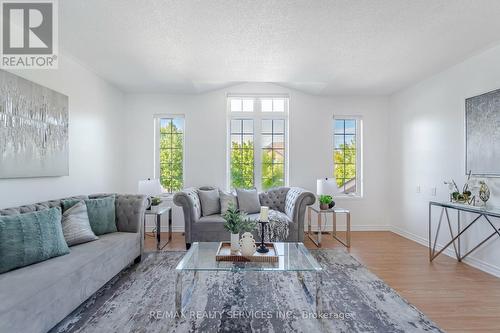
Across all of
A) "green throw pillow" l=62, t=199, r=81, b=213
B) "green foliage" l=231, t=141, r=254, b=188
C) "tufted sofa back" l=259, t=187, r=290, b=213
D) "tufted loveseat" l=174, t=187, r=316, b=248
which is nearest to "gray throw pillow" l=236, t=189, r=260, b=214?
"tufted sofa back" l=259, t=187, r=290, b=213

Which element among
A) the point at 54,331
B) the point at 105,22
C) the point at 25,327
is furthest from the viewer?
the point at 105,22

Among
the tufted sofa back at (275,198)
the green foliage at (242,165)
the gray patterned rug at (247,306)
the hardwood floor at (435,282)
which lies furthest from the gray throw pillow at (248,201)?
the gray patterned rug at (247,306)

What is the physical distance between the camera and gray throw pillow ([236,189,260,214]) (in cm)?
427

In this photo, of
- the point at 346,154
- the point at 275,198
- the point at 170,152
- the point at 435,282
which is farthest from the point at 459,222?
the point at 170,152

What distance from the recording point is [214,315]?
85.1 inches

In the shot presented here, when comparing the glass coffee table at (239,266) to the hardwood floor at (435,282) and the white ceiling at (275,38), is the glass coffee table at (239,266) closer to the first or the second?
the hardwood floor at (435,282)

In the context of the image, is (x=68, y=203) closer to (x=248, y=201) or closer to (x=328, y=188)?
(x=248, y=201)

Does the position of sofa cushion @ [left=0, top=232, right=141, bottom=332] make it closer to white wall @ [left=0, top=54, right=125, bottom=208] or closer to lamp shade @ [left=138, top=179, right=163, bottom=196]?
white wall @ [left=0, top=54, right=125, bottom=208]

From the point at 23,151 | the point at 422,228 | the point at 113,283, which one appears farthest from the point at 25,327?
the point at 422,228

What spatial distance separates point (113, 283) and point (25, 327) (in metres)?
1.17

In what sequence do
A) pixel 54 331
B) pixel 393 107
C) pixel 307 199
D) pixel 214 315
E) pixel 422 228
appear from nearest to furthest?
pixel 54 331 < pixel 214 315 < pixel 307 199 < pixel 422 228 < pixel 393 107

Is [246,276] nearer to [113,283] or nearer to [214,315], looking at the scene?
[214,315]

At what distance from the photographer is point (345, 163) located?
5.15 meters

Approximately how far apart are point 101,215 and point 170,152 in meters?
2.15
